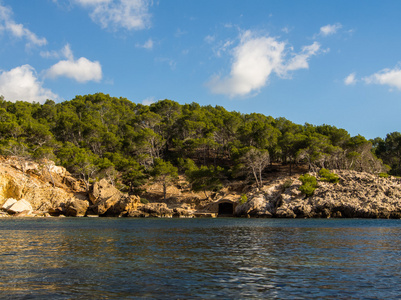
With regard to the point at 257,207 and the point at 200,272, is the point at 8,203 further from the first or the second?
the point at 200,272

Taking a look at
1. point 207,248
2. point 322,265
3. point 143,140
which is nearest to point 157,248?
point 207,248

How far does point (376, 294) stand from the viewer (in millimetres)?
9680

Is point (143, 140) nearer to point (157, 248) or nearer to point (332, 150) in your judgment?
point (332, 150)

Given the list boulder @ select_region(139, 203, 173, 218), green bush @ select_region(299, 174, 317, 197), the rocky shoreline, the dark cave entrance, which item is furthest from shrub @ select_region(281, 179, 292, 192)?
boulder @ select_region(139, 203, 173, 218)

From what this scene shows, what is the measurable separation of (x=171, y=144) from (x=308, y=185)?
4680cm

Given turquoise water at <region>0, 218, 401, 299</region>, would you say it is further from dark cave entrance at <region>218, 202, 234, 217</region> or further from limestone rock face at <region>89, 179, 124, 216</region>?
dark cave entrance at <region>218, 202, 234, 217</region>

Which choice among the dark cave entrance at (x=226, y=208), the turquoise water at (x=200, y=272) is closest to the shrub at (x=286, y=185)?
the dark cave entrance at (x=226, y=208)

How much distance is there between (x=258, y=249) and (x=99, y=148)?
69624 millimetres

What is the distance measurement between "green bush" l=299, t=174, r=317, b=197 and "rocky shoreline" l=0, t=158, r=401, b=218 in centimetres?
83

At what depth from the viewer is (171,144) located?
95.1m

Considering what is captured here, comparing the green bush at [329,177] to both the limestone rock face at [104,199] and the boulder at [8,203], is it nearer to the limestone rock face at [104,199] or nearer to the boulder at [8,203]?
the limestone rock face at [104,199]

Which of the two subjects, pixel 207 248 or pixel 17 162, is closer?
pixel 207 248

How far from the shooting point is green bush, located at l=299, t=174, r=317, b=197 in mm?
56562

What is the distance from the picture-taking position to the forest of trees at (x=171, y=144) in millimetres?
70062
